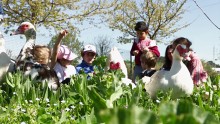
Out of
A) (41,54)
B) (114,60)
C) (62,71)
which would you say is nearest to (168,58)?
(114,60)

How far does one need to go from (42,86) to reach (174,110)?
251 cm

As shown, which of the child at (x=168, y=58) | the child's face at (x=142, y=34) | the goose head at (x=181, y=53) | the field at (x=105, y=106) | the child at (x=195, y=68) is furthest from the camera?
the child's face at (x=142, y=34)

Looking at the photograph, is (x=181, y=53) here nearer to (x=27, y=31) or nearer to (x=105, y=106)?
(x=27, y=31)

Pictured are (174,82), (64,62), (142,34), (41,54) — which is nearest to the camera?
(174,82)

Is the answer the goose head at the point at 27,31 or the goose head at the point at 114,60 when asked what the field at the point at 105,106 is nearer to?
the goose head at the point at 27,31

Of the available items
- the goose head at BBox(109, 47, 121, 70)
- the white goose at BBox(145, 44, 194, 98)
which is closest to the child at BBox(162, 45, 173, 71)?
the goose head at BBox(109, 47, 121, 70)

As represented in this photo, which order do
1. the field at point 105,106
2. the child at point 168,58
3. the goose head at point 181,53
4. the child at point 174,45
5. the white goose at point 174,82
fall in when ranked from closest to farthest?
the field at point 105,106, the white goose at point 174,82, the goose head at point 181,53, the child at point 174,45, the child at point 168,58

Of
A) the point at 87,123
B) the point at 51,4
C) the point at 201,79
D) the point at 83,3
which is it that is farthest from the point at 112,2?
the point at 87,123

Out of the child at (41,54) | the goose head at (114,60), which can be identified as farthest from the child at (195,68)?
the child at (41,54)

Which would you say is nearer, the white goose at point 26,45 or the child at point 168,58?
the white goose at point 26,45

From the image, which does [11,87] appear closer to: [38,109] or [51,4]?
[38,109]

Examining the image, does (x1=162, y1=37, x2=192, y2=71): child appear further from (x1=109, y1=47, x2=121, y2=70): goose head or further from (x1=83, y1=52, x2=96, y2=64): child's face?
(x1=83, y1=52, x2=96, y2=64): child's face

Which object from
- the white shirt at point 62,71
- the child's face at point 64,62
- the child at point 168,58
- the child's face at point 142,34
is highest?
the child's face at point 142,34

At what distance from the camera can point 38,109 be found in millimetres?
1821
